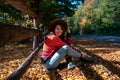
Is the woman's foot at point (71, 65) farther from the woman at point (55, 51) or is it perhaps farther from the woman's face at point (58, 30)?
the woman's face at point (58, 30)

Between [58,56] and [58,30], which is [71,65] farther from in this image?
[58,30]

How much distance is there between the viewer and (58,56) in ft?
20.8

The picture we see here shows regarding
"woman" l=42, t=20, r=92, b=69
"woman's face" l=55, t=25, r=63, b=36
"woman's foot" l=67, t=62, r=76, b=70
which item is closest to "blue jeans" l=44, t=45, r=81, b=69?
"woman" l=42, t=20, r=92, b=69

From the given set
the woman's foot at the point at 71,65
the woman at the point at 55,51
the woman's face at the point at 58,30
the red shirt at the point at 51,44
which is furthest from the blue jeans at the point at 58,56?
the woman's face at the point at 58,30

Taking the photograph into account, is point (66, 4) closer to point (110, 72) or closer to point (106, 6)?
point (110, 72)

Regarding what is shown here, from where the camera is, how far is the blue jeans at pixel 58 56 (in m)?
6.32

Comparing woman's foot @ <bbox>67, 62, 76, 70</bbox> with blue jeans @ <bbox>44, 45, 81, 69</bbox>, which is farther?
woman's foot @ <bbox>67, 62, 76, 70</bbox>

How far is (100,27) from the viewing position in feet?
166

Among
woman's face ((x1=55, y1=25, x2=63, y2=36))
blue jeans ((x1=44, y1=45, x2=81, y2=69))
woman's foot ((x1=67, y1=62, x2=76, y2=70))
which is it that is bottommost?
woman's foot ((x1=67, y1=62, x2=76, y2=70))

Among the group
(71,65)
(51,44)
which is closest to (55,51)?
(51,44)

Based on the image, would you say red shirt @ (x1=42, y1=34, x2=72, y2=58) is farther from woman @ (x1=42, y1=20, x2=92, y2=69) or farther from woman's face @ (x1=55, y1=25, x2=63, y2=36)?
woman's face @ (x1=55, y1=25, x2=63, y2=36)

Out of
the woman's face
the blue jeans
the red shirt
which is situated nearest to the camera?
the blue jeans

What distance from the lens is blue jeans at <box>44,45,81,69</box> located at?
20.7ft

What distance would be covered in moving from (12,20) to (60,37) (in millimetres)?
10505
